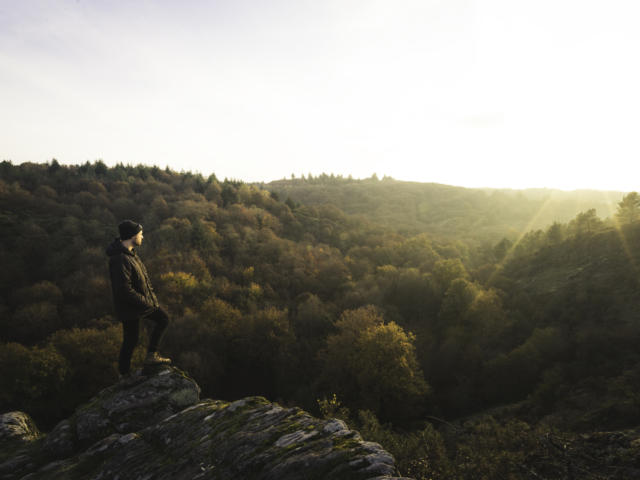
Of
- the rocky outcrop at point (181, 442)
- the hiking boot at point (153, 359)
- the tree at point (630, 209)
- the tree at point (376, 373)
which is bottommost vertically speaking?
the tree at point (376, 373)

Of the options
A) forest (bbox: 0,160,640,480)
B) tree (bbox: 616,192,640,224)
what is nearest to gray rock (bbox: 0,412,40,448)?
forest (bbox: 0,160,640,480)

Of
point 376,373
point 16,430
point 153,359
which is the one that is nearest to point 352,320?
point 376,373

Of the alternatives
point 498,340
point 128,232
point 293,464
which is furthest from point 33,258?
point 498,340

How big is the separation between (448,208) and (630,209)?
9182 cm

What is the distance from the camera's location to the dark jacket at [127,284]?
5863mm

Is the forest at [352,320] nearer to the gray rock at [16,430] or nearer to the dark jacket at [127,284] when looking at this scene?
the dark jacket at [127,284]

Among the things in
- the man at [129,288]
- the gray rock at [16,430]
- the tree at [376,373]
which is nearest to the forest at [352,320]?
the tree at [376,373]

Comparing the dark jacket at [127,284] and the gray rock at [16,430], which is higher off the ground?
the dark jacket at [127,284]

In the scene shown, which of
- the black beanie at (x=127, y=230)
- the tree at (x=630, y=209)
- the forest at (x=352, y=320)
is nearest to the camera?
the black beanie at (x=127, y=230)

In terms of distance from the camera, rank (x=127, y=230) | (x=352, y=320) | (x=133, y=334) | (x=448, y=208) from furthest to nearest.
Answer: (x=448, y=208) → (x=352, y=320) → (x=133, y=334) → (x=127, y=230)

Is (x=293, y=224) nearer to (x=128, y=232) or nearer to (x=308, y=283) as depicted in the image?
(x=308, y=283)

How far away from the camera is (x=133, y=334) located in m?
6.49

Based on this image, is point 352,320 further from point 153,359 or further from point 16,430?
point 16,430

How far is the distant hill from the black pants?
88425 mm
